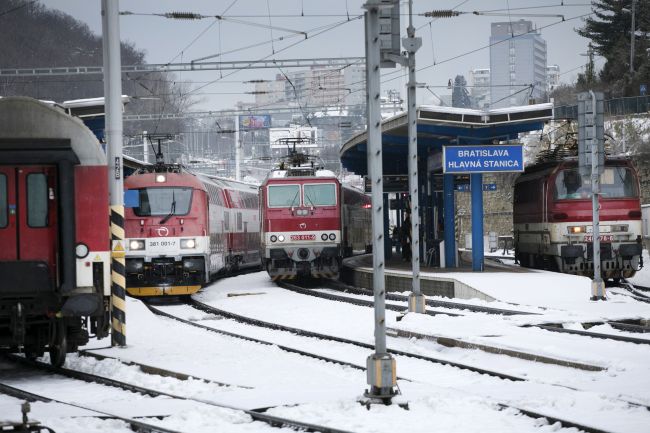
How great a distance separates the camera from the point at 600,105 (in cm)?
2092

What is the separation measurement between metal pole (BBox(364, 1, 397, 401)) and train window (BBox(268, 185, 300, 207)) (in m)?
18.6

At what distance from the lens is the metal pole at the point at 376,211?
10.4 metres

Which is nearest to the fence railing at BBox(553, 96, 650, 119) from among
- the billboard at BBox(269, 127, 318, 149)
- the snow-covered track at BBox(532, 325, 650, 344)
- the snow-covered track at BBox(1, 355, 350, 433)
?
the billboard at BBox(269, 127, 318, 149)

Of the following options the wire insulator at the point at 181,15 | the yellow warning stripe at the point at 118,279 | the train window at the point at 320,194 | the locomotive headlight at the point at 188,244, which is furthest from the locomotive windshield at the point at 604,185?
the yellow warning stripe at the point at 118,279

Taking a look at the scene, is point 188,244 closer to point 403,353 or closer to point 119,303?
point 119,303

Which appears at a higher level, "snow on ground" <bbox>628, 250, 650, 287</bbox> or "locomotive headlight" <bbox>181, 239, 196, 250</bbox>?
"locomotive headlight" <bbox>181, 239, 196, 250</bbox>

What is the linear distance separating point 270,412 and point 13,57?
260 feet

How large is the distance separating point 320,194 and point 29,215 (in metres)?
16.8

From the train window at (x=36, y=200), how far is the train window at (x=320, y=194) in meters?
16.4

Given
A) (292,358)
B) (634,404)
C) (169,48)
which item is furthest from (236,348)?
(169,48)

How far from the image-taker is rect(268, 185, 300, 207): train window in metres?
29.3

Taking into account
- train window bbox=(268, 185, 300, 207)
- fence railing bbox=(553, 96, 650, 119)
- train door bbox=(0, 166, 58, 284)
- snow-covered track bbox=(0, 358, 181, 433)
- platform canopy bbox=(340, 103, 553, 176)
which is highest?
fence railing bbox=(553, 96, 650, 119)

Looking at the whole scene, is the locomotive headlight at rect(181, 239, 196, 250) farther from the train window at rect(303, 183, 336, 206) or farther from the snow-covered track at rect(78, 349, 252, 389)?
the snow-covered track at rect(78, 349, 252, 389)

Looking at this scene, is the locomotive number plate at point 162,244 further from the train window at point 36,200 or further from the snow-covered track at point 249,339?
the train window at point 36,200
